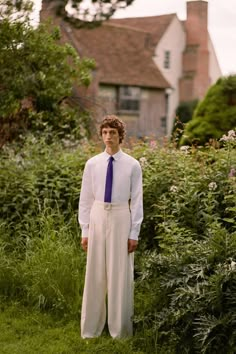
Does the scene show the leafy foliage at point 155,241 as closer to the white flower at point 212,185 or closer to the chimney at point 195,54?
the white flower at point 212,185

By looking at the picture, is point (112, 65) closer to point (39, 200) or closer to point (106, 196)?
point (39, 200)

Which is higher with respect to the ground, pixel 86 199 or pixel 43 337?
pixel 86 199

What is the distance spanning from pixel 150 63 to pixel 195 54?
817 centimetres

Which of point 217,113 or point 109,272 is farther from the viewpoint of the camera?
point 217,113

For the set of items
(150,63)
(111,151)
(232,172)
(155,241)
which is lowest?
(155,241)

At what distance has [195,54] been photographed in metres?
50.3

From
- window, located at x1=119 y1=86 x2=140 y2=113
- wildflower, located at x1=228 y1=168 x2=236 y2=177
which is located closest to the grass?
wildflower, located at x1=228 y1=168 x2=236 y2=177

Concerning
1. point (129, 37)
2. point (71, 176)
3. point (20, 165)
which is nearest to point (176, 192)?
point (71, 176)

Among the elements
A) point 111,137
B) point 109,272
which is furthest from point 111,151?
point 109,272

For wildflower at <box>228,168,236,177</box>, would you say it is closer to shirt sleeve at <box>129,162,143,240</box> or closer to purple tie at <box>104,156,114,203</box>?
shirt sleeve at <box>129,162,143,240</box>

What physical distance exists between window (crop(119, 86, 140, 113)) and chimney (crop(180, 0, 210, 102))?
8.03 meters

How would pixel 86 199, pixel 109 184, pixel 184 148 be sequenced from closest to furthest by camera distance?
pixel 109 184, pixel 86 199, pixel 184 148

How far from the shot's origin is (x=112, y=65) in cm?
4003

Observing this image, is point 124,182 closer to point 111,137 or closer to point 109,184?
point 109,184
